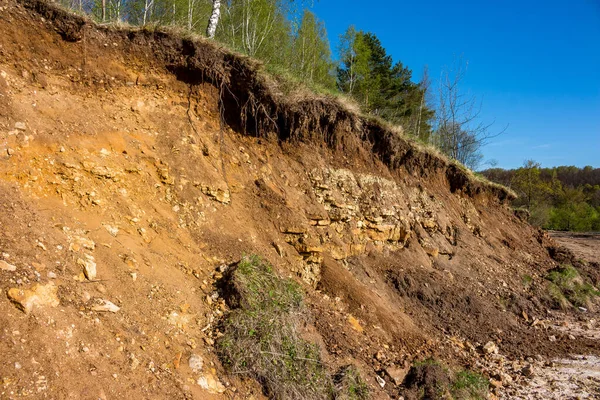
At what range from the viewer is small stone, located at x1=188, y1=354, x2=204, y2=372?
11.4ft

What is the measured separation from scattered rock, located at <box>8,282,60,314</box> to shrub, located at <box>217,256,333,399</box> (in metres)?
1.59

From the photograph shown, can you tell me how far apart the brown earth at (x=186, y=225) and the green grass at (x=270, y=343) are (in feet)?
0.61

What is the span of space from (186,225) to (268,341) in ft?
6.73

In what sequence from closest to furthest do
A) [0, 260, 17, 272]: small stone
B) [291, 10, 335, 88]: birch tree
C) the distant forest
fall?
[0, 260, 17, 272]: small stone, [291, 10, 335, 88]: birch tree, the distant forest

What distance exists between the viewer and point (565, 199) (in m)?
38.3

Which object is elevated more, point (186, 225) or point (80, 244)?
point (186, 225)

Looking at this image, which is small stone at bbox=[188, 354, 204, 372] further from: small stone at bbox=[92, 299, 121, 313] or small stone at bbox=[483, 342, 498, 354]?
small stone at bbox=[483, 342, 498, 354]

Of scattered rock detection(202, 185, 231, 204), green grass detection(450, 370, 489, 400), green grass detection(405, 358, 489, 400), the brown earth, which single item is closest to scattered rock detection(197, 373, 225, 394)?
the brown earth

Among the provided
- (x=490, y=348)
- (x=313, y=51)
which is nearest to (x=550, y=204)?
(x=313, y=51)

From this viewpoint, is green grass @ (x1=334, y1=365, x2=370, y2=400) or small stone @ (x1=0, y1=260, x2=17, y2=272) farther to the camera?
green grass @ (x1=334, y1=365, x2=370, y2=400)

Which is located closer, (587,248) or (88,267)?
(88,267)

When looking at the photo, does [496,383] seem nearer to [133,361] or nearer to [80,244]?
[133,361]

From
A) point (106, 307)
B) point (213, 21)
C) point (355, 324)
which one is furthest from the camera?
point (213, 21)

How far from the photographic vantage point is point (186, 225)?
5.12 m
